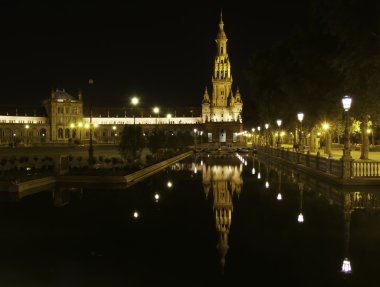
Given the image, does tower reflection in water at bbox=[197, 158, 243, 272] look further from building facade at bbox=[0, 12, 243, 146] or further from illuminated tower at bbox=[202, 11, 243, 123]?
illuminated tower at bbox=[202, 11, 243, 123]

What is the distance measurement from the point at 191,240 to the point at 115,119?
15383cm

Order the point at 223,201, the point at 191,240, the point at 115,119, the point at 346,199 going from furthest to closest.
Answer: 1. the point at 115,119
2. the point at 346,199
3. the point at 223,201
4. the point at 191,240

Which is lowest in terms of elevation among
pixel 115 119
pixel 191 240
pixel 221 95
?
pixel 191 240

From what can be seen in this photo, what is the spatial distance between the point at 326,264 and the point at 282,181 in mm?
16466

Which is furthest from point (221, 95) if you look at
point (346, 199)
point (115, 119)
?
point (346, 199)

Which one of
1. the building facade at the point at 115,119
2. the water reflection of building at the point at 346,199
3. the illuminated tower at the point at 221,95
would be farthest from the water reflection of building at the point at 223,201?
the illuminated tower at the point at 221,95

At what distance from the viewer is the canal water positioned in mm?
8242

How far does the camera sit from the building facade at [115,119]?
5778 inches

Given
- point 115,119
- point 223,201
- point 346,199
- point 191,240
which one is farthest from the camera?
point 115,119

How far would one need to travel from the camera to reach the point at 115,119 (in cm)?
16188

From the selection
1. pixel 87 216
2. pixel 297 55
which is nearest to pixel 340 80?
pixel 297 55

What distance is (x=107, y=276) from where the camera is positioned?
8.27 m

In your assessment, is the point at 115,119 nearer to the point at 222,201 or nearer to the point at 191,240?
the point at 222,201

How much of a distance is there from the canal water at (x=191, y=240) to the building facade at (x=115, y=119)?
406 ft
